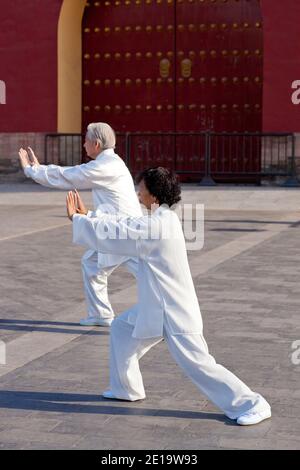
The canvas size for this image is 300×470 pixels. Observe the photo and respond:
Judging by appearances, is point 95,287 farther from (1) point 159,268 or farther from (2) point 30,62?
(2) point 30,62

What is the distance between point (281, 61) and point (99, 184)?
12.5 metres

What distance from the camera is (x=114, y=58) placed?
20.8 metres

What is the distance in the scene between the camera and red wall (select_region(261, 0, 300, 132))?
1884 cm

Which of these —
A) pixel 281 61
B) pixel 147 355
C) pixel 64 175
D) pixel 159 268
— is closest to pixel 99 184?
pixel 64 175

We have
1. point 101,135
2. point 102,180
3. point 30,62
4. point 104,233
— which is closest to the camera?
point 104,233

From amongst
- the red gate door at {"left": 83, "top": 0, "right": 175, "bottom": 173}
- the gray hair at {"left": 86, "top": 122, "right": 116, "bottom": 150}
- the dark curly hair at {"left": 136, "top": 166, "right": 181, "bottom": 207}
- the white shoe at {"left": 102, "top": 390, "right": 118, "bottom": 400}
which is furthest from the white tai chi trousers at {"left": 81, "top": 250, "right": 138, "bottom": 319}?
the red gate door at {"left": 83, "top": 0, "right": 175, "bottom": 173}

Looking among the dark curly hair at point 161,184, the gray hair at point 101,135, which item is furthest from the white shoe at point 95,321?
the dark curly hair at point 161,184

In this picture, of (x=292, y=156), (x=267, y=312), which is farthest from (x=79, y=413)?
(x=292, y=156)

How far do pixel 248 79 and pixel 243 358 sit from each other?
46.6ft

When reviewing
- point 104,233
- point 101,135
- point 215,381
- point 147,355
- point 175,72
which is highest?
point 175,72

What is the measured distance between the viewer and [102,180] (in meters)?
7.11

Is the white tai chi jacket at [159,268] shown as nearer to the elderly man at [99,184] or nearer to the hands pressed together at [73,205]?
the hands pressed together at [73,205]

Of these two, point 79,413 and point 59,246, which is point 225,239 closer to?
point 59,246

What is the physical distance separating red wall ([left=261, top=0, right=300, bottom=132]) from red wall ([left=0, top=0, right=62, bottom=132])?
4.32 meters
